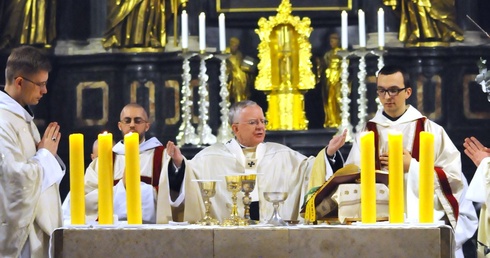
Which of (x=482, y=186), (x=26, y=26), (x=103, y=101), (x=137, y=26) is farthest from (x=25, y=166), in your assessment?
(x=26, y=26)

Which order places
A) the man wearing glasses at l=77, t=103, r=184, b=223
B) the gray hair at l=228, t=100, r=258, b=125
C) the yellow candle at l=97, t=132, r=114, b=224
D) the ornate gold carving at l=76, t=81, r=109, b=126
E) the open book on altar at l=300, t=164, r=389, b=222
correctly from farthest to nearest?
the ornate gold carving at l=76, t=81, r=109, b=126 < the man wearing glasses at l=77, t=103, r=184, b=223 < the gray hair at l=228, t=100, r=258, b=125 < the open book on altar at l=300, t=164, r=389, b=222 < the yellow candle at l=97, t=132, r=114, b=224

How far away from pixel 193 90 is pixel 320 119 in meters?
1.23

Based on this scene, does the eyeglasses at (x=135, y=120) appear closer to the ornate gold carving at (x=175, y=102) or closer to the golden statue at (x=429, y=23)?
the ornate gold carving at (x=175, y=102)

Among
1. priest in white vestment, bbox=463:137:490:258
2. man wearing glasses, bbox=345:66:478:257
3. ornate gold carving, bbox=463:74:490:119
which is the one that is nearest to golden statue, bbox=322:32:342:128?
ornate gold carving, bbox=463:74:490:119

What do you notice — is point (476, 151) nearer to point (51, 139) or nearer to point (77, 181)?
point (51, 139)

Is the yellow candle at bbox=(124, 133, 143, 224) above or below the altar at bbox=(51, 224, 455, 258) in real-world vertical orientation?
above

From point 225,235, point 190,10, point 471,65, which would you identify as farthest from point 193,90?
point 225,235

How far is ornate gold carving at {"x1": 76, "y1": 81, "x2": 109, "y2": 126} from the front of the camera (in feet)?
40.0

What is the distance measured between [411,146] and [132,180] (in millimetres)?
2547

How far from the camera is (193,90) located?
1212 centimetres

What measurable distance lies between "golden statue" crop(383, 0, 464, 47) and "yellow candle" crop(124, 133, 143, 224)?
21.8 ft

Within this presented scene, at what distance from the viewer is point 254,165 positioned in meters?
7.95

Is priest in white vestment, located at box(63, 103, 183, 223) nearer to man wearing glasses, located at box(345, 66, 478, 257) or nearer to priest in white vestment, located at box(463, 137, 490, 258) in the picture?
man wearing glasses, located at box(345, 66, 478, 257)

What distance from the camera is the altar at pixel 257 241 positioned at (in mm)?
→ 5355
